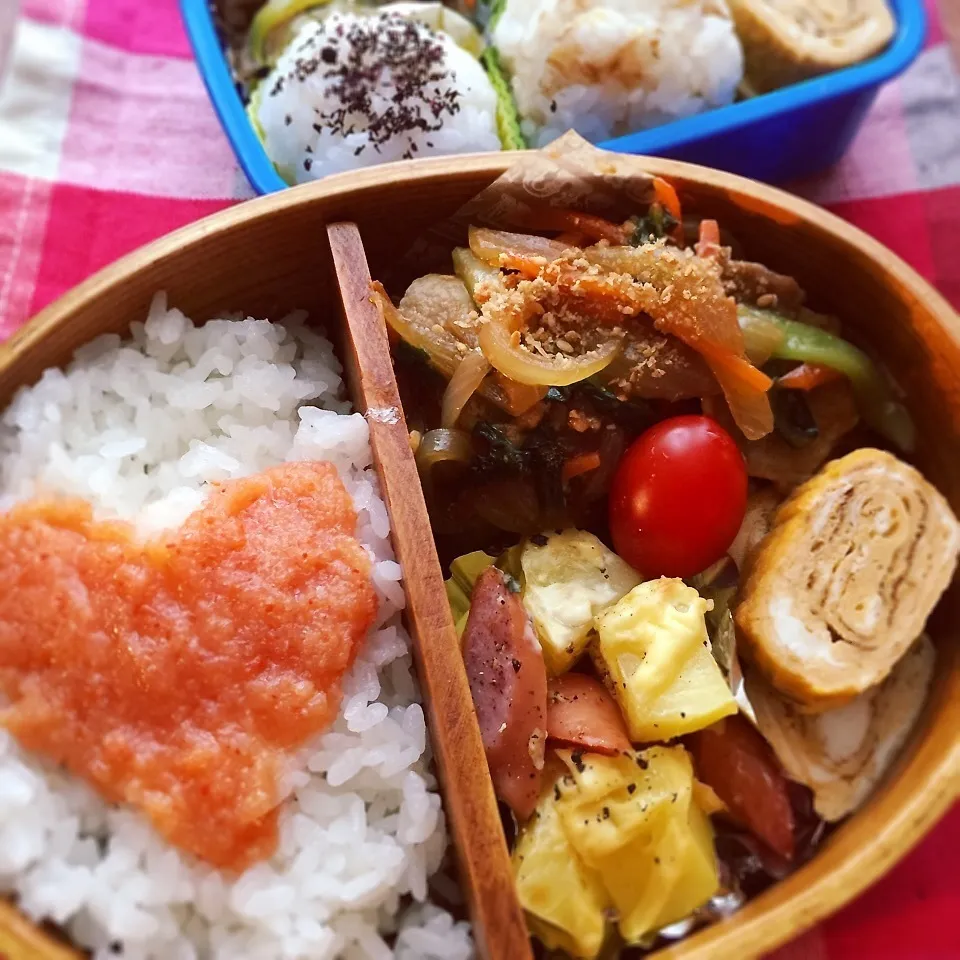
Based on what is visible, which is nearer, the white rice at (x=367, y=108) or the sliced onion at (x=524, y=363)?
the sliced onion at (x=524, y=363)

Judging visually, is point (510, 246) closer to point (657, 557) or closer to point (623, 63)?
point (657, 557)

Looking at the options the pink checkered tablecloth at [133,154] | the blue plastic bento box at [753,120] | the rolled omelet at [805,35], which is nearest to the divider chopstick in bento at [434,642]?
the blue plastic bento box at [753,120]

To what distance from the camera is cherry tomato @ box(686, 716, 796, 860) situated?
153 centimetres

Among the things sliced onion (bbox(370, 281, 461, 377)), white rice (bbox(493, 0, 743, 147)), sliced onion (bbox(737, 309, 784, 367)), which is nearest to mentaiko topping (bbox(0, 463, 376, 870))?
sliced onion (bbox(370, 281, 461, 377))

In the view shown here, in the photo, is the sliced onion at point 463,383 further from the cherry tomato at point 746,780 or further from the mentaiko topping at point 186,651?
the cherry tomato at point 746,780

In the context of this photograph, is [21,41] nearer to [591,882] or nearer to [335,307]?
[335,307]

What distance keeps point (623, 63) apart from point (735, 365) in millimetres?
1015

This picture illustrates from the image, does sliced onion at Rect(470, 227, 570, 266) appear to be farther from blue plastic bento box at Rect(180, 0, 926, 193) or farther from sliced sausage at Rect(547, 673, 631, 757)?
sliced sausage at Rect(547, 673, 631, 757)

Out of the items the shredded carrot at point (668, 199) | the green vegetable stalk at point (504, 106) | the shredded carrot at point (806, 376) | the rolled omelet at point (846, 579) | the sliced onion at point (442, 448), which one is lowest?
the rolled omelet at point (846, 579)

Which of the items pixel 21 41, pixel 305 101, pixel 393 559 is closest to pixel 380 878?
pixel 393 559

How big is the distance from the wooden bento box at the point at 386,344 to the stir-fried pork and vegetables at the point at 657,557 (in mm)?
77

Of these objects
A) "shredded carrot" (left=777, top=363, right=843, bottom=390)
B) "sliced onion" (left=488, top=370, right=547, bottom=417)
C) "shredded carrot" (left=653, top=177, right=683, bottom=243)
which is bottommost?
"shredded carrot" (left=777, top=363, right=843, bottom=390)

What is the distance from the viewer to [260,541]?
1490 mm

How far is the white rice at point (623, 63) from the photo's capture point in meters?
2.26
